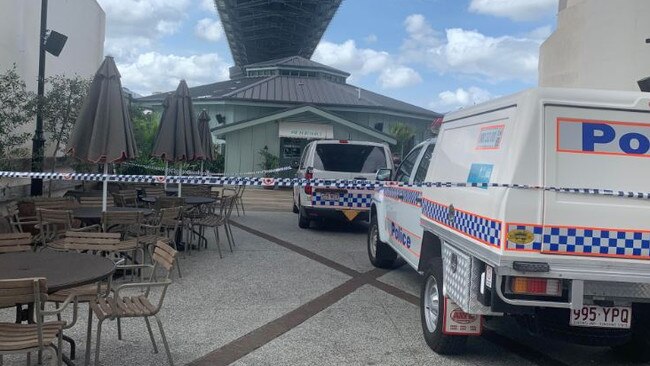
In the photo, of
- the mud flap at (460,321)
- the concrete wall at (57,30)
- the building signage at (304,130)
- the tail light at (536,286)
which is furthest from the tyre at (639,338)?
the building signage at (304,130)

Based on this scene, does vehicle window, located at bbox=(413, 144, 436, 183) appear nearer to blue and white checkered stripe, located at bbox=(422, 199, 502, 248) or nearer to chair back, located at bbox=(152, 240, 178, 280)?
blue and white checkered stripe, located at bbox=(422, 199, 502, 248)

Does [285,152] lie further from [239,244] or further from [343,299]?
[343,299]

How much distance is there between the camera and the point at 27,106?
10.3m

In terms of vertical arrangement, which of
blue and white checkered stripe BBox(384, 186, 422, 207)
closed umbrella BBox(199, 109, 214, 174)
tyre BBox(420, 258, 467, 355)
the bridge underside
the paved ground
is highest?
the bridge underside

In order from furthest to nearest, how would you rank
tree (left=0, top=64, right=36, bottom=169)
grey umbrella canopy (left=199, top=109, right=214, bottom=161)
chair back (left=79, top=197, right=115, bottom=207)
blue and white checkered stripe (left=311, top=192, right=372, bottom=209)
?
grey umbrella canopy (left=199, top=109, right=214, bottom=161) → blue and white checkered stripe (left=311, top=192, right=372, bottom=209) → tree (left=0, top=64, right=36, bottom=169) → chair back (left=79, top=197, right=115, bottom=207)

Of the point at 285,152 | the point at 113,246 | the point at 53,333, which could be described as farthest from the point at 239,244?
the point at 285,152

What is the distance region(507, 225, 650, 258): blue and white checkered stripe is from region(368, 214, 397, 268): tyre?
4852 millimetres

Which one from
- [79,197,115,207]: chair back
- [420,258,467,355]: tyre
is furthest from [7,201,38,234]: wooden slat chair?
[420,258,467,355]: tyre

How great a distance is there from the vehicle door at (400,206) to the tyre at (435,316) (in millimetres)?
1351

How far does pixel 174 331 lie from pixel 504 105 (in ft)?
12.0

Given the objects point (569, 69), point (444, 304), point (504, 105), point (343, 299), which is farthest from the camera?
point (569, 69)

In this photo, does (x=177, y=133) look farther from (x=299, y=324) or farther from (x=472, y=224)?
(x=472, y=224)

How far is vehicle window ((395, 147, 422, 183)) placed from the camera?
25.0ft

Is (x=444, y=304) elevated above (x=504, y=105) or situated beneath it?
situated beneath
